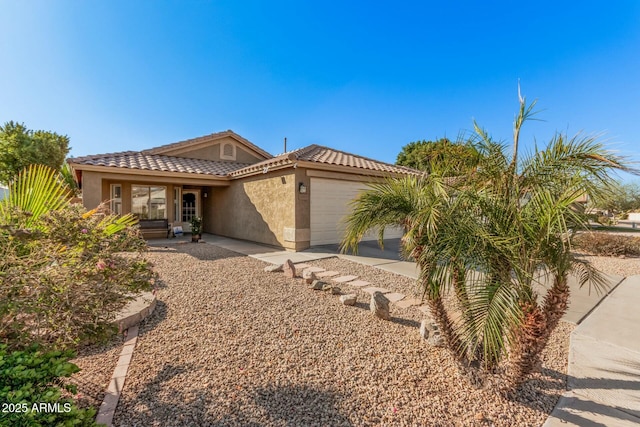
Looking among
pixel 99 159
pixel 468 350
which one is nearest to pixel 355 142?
pixel 99 159

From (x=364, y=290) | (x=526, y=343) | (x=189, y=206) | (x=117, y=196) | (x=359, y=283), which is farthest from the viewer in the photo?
(x=189, y=206)

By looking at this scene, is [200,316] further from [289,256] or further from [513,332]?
[289,256]

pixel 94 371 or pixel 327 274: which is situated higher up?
pixel 327 274

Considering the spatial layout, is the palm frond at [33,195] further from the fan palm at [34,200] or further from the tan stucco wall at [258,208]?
the tan stucco wall at [258,208]

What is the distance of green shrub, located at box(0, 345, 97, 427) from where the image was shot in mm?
1563

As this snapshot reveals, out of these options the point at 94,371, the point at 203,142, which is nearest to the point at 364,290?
the point at 94,371

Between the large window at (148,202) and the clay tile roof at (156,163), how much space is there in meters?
1.50

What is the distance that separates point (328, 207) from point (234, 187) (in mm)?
5699

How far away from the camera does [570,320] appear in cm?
489

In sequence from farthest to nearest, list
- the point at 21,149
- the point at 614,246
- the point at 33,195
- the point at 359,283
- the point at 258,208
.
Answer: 1. the point at 21,149
2. the point at 258,208
3. the point at 614,246
4. the point at 359,283
5. the point at 33,195

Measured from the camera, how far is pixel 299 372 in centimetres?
323

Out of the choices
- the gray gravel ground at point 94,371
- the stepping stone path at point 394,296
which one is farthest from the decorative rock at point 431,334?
the gray gravel ground at point 94,371

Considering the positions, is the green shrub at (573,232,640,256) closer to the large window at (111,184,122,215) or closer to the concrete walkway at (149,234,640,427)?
the concrete walkway at (149,234,640,427)

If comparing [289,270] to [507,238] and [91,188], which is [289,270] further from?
[91,188]
